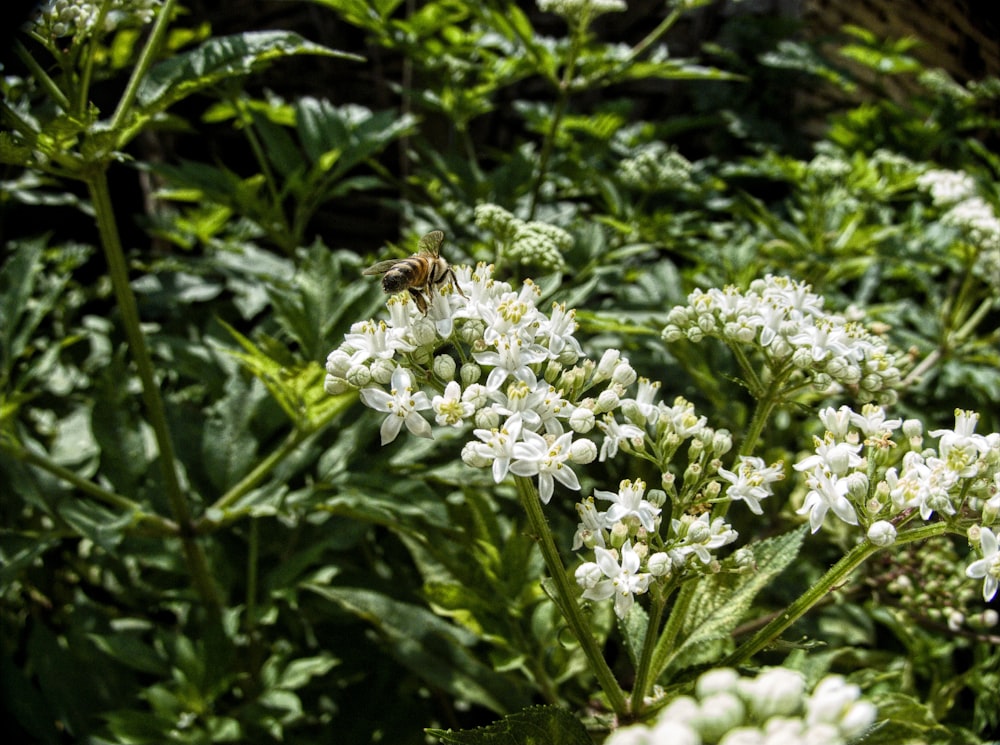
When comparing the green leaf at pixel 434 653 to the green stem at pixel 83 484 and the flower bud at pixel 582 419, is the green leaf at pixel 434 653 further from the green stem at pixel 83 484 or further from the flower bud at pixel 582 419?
the flower bud at pixel 582 419

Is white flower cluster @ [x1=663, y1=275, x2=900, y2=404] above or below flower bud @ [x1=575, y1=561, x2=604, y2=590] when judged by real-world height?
above

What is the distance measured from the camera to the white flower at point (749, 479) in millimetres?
1416

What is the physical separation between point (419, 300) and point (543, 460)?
37cm

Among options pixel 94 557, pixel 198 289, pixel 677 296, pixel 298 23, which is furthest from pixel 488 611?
pixel 298 23

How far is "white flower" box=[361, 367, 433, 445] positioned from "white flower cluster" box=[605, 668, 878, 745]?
2.04ft

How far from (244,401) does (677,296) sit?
143 cm

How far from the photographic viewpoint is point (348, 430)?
2258mm

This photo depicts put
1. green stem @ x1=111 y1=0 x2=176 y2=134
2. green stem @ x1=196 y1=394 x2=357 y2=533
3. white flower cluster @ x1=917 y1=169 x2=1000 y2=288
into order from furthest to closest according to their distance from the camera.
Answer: white flower cluster @ x1=917 y1=169 x2=1000 y2=288, green stem @ x1=196 y1=394 x2=357 y2=533, green stem @ x1=111 y1=0 x2=176 y2=134

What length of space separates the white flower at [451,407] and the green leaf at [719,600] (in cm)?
52

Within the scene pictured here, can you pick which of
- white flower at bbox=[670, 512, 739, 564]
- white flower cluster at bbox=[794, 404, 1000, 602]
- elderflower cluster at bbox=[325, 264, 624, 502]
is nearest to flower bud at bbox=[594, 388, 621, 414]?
elderflower cluster at bbox=[325, 264, 624, 502]

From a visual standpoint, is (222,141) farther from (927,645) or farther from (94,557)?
(927,645)

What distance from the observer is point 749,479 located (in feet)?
4.67

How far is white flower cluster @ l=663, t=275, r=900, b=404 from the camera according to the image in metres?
1.58

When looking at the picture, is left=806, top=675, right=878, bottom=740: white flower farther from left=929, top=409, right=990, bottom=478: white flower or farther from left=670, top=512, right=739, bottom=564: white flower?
left=929, top=409, right=990, bottom=478: white flower
